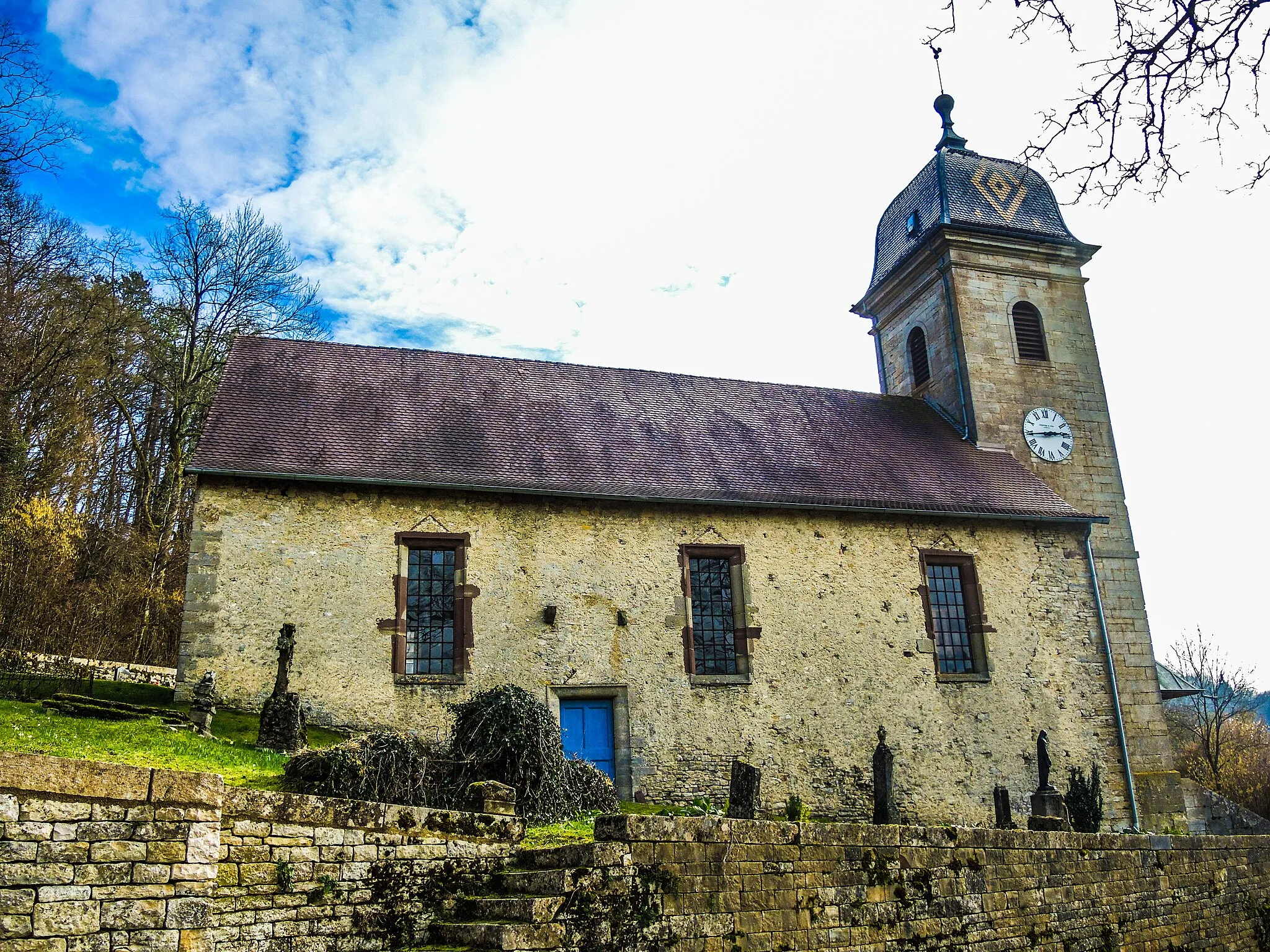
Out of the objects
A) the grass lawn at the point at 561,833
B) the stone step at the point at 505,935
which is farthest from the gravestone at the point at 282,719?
the stone step at the point at 505,935

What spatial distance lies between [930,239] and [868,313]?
3.06m

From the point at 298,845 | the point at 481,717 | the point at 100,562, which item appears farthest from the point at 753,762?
the point at 100,562

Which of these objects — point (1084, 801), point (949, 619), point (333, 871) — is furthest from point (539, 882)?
point (949, 619)

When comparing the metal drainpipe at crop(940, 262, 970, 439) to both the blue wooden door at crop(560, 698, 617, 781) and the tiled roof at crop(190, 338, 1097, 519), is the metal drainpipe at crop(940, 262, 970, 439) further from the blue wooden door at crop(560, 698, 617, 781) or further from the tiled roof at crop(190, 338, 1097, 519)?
the blue wooden door at crop(560, 698, 617, 781)

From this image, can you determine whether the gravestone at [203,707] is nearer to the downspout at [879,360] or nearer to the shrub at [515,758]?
the shrub at [515,758]

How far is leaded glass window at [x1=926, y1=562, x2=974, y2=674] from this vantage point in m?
16.0

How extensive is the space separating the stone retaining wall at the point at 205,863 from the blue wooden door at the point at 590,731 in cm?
682

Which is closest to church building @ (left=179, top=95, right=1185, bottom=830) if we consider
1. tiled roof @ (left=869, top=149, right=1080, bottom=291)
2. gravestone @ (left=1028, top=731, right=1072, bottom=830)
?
gravestone @ (left=1028, top=731, right=1072, bottom=830)

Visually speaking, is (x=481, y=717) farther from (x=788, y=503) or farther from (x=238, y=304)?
(x=238, y=304)

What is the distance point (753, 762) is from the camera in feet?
46.1

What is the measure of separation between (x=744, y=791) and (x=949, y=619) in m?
8.05

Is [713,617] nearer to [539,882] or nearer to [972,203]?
[539,882]

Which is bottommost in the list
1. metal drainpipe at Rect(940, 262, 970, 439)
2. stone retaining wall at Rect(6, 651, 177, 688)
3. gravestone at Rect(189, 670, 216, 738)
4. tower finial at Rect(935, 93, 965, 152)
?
gravestone at Rect(189, 670, 216, 738)

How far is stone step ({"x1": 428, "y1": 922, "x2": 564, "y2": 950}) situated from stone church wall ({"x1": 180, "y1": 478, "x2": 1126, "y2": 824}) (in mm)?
6806
